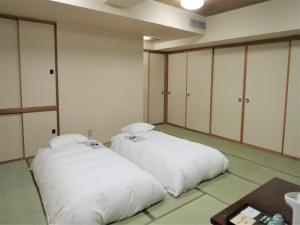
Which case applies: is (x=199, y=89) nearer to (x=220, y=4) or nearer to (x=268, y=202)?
(x=220, y=4)

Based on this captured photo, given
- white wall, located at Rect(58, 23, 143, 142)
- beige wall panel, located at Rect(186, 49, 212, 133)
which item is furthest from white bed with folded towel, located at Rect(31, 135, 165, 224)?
beige wall panel, located at Rect(186, 49, 212, 133)

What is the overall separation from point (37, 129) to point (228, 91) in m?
3.68

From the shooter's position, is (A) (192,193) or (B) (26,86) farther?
(B) (26,86)

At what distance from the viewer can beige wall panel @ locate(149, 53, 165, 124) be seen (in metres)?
5.88

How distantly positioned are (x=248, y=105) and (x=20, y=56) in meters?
4.03

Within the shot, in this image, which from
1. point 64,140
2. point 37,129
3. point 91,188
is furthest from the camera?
point 37,129

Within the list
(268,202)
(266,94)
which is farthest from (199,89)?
(268,202)

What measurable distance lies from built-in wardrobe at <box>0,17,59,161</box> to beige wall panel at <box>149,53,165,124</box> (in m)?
2.71

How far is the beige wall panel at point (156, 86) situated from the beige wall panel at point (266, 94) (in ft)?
7.91

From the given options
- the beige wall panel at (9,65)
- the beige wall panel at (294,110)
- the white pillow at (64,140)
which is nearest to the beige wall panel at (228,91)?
the beige wall panel at (294,110)

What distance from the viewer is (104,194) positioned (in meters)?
1.93

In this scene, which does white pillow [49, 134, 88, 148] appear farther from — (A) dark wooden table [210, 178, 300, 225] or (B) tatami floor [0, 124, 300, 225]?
(A) dark wooden table [210, 178, 300, 225]

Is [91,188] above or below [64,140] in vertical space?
below

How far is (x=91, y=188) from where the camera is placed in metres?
1.94
